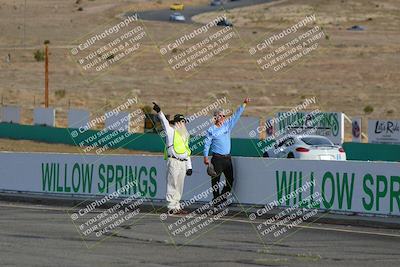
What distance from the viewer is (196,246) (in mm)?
16797

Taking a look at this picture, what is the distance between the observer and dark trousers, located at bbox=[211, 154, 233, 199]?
2234cm

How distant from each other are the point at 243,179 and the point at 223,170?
1.80 feet

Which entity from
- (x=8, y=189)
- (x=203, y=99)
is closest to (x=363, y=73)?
(x=203, y=99)

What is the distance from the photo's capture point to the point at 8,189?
92.0 feet

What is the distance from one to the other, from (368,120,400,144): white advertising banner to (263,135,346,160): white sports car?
470cm

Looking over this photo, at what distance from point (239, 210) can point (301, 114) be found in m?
24.4

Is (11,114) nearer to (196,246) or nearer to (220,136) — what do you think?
(220,136)

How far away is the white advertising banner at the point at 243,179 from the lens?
20219mm

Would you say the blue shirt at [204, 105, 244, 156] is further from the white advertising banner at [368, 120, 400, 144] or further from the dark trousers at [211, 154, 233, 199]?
the white advertising banner at [368, 120, 400, 144]

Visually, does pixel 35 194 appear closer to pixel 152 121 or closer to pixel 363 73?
pixel 152 121

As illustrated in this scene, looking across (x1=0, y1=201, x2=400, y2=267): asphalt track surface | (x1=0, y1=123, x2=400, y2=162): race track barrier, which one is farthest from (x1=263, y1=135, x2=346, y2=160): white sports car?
(x1=0, y1=201, x2=400, y2=267): asphalt track surface

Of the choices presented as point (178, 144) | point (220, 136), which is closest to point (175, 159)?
point (178, 144)

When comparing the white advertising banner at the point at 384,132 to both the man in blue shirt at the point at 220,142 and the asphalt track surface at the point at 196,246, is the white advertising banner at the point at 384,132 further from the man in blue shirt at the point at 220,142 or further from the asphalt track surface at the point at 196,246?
the asphalt track surface at the point at 196,246

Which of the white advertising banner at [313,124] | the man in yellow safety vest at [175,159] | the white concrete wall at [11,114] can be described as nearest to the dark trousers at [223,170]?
the man in yellow safety vest at [175,159]
